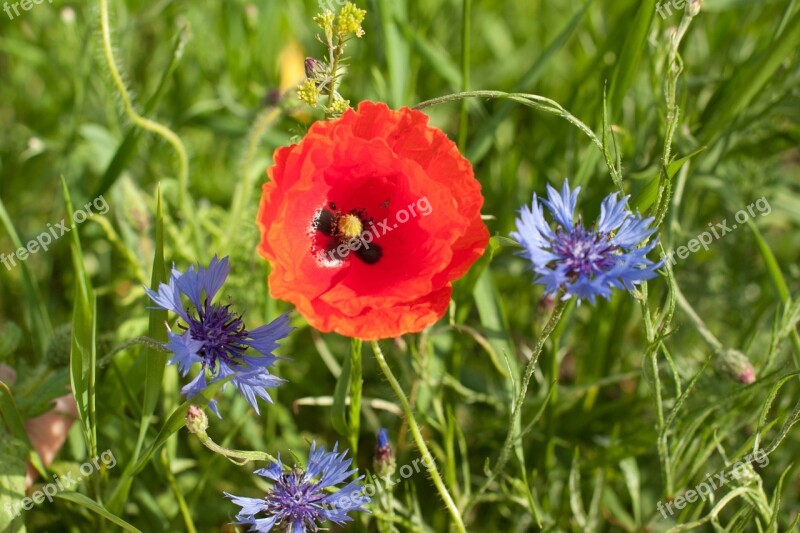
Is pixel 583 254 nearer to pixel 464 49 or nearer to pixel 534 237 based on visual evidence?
pixel 534 237

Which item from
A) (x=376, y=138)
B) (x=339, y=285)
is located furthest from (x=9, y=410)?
(x=376, y=138)

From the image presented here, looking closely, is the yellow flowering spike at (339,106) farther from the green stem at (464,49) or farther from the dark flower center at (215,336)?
the green stem at (464,49)

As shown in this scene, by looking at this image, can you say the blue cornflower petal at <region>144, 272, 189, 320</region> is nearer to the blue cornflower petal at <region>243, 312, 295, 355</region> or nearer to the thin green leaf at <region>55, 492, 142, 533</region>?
the blue cornflower petal at <region>243, 312, 295, 355</region>

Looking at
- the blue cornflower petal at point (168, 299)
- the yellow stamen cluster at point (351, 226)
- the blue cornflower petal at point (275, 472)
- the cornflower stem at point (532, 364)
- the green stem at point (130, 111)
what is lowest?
the blue cornflower petal at point (275, 472)

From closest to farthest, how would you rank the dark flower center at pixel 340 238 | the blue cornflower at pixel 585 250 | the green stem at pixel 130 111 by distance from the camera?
the blue cornflower at pixel 585 250 → the dark flower center at pixel 340 238 → the green stem at pixel 130 111

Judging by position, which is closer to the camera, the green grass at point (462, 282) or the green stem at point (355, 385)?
the green stem at point (355, 385)

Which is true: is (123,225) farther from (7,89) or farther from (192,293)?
(7,89)

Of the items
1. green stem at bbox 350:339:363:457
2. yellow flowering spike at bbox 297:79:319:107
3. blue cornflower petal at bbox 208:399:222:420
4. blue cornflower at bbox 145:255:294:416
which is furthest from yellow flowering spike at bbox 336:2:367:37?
blue cornflower petal at bbox 208:399:222:420

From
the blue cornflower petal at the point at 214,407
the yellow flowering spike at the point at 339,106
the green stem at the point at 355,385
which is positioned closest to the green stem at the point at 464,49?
the yellow flowering spike at the point at 339,106
